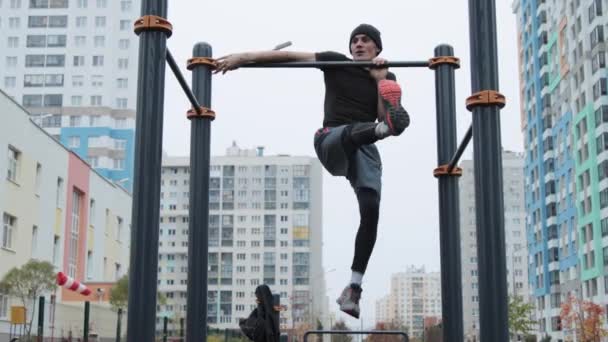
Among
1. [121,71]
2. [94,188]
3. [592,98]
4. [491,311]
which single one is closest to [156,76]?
[491,311]

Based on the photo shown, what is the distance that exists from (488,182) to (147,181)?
63.6 inches

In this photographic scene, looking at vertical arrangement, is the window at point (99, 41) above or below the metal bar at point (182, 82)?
above

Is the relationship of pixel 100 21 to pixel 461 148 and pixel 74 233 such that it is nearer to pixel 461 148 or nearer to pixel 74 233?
pixel 74 233

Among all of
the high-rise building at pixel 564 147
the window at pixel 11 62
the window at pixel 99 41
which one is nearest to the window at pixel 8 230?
the high-rise building at pixel 564 147

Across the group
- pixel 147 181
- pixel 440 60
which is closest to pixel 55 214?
pixel 440 60

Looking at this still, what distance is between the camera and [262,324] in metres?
6.13

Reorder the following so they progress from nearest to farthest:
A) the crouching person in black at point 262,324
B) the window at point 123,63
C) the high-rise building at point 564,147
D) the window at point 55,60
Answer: the crouching person in black at point 262,324 < the high-rise building at point 564,147 < the window at point 123,63 < the window at point 55,60

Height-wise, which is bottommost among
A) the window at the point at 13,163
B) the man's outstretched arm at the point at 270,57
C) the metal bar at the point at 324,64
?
the metal bar at the point at 324,64

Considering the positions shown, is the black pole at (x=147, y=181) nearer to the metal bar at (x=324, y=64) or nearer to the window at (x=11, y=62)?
the metal bar at (x=324, y=64)

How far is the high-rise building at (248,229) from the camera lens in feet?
357

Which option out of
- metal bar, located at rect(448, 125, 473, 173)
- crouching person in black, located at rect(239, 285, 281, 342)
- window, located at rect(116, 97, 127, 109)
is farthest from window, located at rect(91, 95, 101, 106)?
metal bar, located at rect(448, 125, 473, 173)

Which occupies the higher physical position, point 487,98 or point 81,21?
point 81,21

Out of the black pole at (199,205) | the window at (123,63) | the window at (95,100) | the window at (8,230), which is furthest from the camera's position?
the window at (95,100)

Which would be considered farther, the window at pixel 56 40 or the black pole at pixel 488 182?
the window at pixel 56 40
